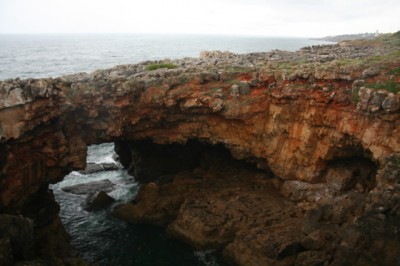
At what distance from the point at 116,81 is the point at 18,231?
39.6ft

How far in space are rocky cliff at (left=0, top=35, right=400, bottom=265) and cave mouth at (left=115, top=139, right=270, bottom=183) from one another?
0.87ft

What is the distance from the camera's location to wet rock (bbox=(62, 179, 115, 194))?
34812 mm

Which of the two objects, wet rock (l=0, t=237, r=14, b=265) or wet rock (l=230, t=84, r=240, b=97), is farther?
wet rock (l=230, t=84, r=240, b=97)

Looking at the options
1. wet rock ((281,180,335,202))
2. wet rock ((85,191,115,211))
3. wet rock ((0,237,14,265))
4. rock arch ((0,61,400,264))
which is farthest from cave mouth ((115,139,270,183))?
wet rock ((0,237,14,265))

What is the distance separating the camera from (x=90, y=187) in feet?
116

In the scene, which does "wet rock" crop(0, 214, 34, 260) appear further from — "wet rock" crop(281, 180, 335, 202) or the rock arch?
"wet rock" crop(281, 180, 335, 202)

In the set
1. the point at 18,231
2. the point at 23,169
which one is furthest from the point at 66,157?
the point at 18,231

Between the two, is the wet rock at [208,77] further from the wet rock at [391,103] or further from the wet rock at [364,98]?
the wet rock at [391,103]

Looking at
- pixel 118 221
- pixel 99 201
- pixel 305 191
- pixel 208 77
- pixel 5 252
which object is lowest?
pixel 118 221

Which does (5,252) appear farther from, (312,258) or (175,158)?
(175,158)

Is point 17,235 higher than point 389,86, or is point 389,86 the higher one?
point 389,86

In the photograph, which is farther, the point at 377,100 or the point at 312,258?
the point at 377,100

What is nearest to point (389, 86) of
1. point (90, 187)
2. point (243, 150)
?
point (243, 150)

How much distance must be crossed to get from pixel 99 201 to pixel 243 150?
12404 mm
